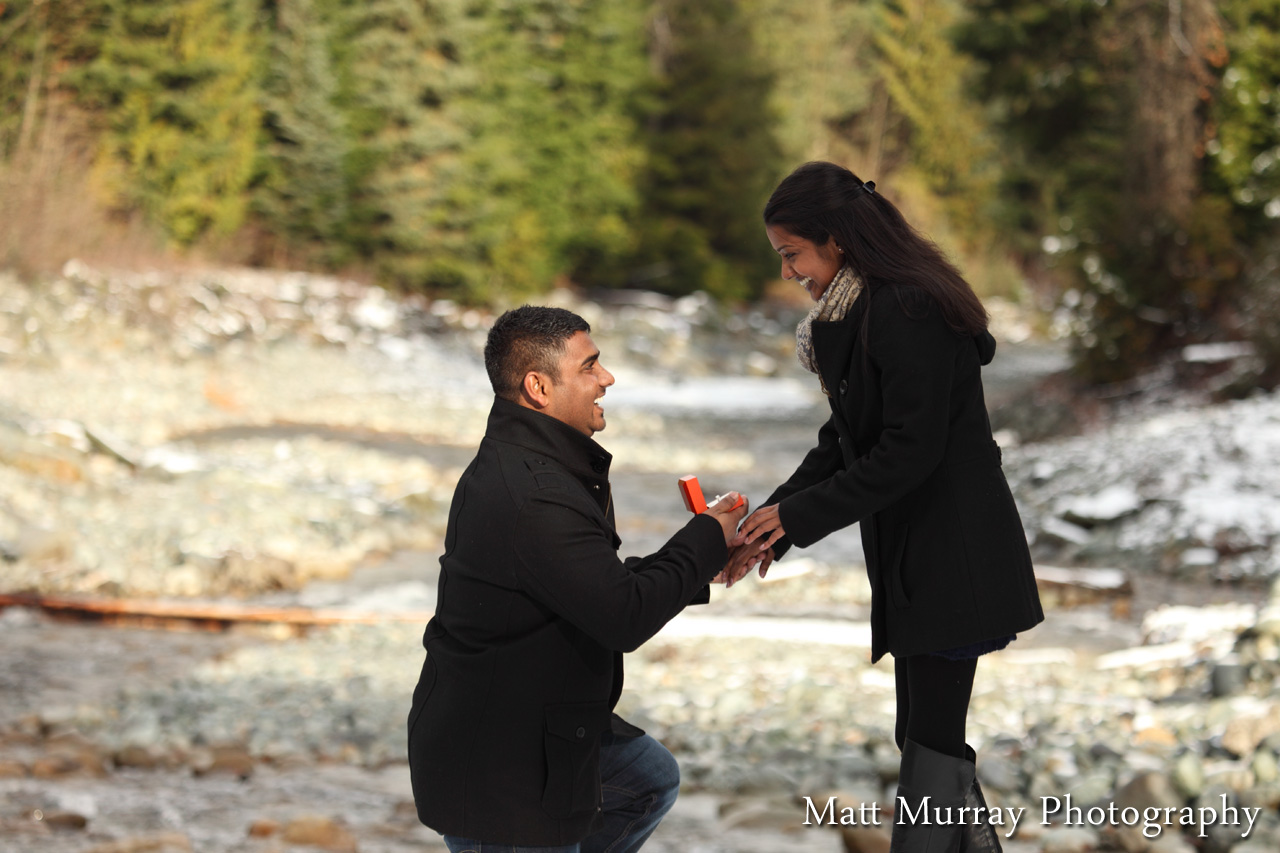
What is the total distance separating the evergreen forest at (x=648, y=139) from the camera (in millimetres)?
15953

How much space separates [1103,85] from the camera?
60.3ft

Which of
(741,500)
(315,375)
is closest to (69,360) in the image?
(315,375)

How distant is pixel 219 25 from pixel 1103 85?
59.2ft

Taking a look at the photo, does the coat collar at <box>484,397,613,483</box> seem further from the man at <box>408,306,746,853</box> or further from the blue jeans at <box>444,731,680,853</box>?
the blue jeans at <box>444,731,680,853</box>

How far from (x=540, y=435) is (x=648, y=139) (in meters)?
35.4

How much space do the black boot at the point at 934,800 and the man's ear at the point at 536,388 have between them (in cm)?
117

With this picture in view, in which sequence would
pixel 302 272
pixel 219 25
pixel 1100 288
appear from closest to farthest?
pixel 1100 288, pixel 219 25, pixel 302 272

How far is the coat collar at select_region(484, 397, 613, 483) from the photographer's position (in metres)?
2.49

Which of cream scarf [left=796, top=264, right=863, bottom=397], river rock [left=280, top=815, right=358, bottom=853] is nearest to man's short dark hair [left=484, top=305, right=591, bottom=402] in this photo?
cream scarf [left=796, top=264, right=863, bottom=397]

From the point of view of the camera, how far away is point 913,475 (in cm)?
274

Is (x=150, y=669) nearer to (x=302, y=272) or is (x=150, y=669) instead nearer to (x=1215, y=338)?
(x=1215, y=338)

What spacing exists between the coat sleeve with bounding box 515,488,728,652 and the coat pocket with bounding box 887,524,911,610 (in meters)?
0.64

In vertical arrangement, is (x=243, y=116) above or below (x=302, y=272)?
above

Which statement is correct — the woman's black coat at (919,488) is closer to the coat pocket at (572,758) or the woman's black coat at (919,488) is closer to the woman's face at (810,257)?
the woman's face at (810,257)
